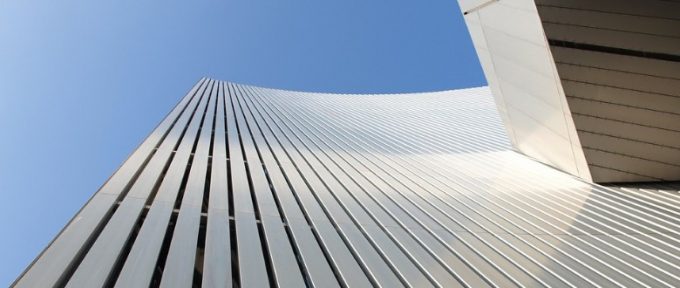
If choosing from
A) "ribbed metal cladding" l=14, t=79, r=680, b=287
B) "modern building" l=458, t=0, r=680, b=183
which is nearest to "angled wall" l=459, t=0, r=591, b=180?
"modern building" l=458, t=0, r=680, b=183

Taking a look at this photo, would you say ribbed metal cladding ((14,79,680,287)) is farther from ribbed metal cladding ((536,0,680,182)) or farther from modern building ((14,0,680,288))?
ribbed metal cladding ((536,0,680,182))

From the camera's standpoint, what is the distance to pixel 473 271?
18.0ft

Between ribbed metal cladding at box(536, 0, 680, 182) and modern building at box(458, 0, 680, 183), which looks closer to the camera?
ribbed metal cladding at box(536, 0, 680, 182)

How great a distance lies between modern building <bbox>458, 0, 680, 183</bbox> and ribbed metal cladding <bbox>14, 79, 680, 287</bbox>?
71cm

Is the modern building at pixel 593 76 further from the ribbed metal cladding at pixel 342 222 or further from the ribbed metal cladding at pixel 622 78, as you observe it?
the ribbed metal cladding at pixel 342 222

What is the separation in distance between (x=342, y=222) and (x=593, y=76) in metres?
4.53

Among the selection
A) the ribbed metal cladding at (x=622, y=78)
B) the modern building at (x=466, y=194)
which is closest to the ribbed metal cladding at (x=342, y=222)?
the modern building at (x=466, y=194)

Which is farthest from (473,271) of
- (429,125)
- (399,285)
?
(429,125)

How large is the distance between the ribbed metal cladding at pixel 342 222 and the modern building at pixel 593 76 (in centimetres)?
71

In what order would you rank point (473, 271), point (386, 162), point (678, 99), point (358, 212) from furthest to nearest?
point (386, 162), point (678, 99), point (358, 212), point (473, 271)

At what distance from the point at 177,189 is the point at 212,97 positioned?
1148 cm

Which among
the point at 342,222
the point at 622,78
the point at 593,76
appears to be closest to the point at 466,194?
the point at 593,76

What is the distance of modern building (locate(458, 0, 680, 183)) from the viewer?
23.6 feet

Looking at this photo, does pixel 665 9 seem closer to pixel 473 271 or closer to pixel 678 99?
pixel 678 99
